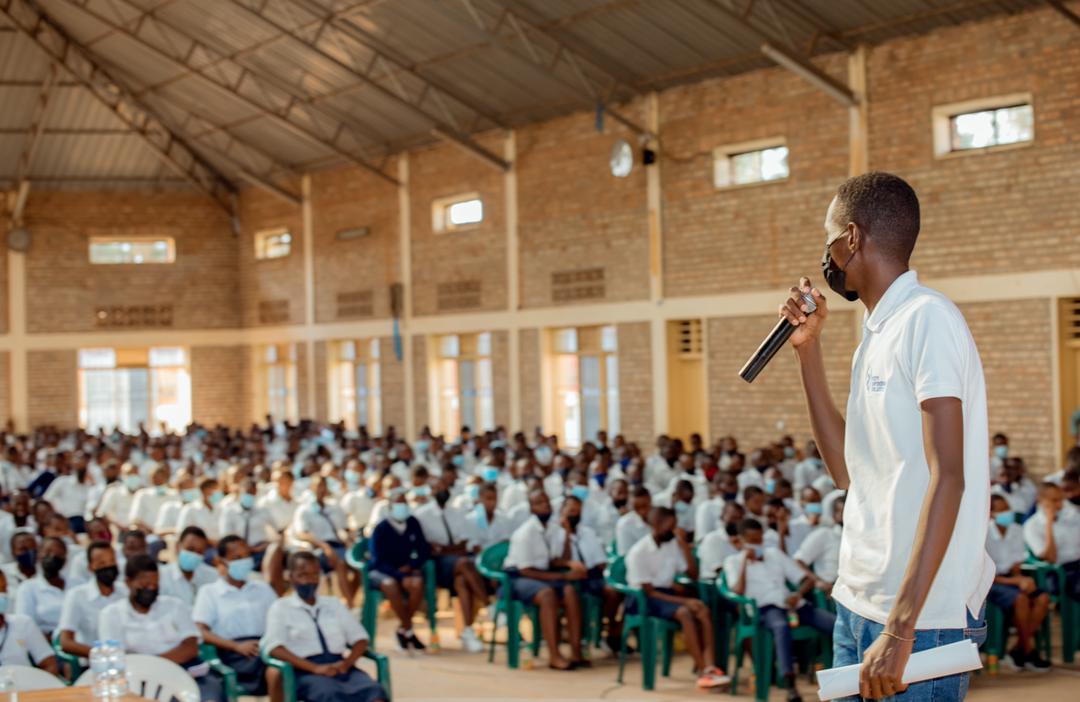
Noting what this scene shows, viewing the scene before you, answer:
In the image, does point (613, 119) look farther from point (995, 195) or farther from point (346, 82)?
point (995, 195)

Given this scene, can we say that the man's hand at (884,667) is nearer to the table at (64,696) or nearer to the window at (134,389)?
the table at (64,696)

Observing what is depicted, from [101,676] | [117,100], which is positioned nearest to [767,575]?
[101,676]

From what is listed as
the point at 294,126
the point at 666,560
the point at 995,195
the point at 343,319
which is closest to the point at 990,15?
the point at 995,195

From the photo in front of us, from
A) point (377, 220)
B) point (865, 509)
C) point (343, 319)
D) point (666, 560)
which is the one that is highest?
point (377, 220)

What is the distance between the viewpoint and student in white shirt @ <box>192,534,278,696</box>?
7.43 meters

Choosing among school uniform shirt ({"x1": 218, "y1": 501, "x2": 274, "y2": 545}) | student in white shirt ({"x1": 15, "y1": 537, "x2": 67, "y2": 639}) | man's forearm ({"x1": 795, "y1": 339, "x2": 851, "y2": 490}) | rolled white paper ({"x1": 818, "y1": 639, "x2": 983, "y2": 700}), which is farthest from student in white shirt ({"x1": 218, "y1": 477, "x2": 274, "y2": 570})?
rolled white paper ({"x1": 818, "y1": 639, "x2": 983, "y2": 700})

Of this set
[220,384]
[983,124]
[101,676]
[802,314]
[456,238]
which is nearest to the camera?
[802,314]

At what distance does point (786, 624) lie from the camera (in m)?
7.96

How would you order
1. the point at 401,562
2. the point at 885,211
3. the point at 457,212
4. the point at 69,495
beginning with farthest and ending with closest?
the point at 457,212 < the point at 69,495 < the point at 401,562 < the point at 885,211

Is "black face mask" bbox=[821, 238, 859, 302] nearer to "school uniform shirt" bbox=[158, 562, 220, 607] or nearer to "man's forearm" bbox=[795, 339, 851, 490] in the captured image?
"man's forearm" bbox=[795, 339, 851, 490]

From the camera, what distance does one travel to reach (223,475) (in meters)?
15.4

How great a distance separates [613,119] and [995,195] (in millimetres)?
5919

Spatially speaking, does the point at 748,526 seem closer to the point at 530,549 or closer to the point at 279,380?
the point at 530,549

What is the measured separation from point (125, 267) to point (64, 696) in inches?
939
